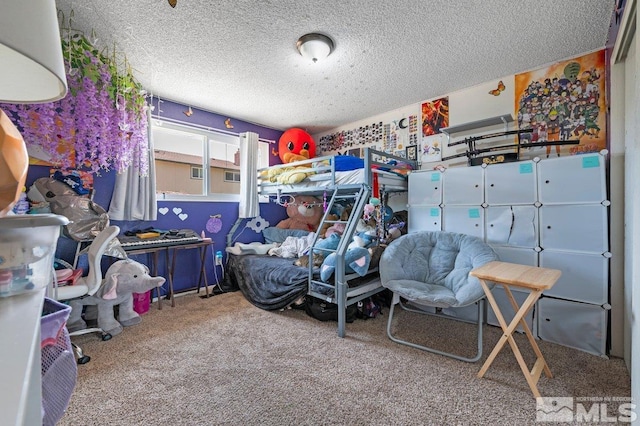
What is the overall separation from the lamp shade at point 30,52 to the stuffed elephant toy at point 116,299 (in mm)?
2283

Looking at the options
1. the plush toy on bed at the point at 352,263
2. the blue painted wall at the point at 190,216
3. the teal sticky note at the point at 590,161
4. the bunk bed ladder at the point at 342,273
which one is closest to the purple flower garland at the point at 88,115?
the blue painted wall at the point at 190,216

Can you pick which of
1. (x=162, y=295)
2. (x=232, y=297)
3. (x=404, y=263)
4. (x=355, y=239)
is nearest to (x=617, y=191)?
(x=404, y=263)

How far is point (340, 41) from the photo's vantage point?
7.22 feet

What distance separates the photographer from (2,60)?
0.60m

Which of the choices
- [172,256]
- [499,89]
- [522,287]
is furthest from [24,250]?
[499,89]

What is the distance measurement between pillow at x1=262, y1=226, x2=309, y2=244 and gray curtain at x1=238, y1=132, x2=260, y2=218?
1.28 feet

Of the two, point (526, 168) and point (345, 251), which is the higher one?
point (526, 168)

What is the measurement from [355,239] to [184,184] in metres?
2.93

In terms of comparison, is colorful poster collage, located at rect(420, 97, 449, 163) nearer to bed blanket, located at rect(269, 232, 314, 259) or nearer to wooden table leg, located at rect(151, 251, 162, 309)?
bed blanket, located at rect(269, 232, 314, 259)

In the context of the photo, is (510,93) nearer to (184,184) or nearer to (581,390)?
(581,390)

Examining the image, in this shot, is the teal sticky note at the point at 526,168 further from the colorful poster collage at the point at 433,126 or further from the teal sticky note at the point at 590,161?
the colorful poster collage at the point at 433,126

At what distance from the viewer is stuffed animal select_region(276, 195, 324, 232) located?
4039mm

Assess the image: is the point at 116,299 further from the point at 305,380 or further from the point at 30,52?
the point at 30,52

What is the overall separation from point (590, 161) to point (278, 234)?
3335 millimetres
